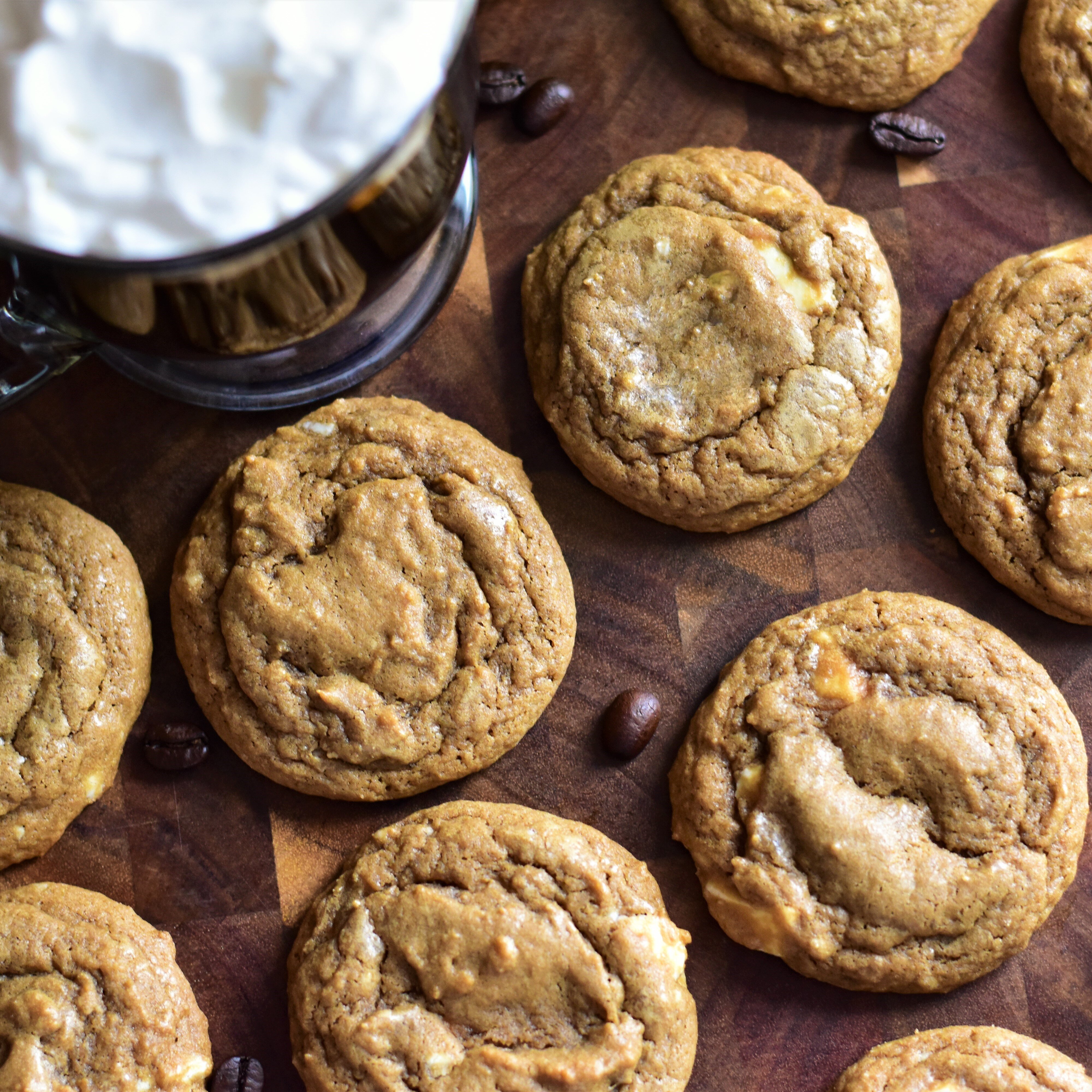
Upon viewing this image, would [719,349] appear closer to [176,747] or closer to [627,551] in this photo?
[627,551]

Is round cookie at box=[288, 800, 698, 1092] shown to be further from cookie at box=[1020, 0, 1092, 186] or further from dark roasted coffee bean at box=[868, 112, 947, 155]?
cookie at box=[1020, 0, 1092, 186]

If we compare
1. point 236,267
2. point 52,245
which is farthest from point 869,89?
point 52,245

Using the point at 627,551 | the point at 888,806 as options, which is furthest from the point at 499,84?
the point at 888,806

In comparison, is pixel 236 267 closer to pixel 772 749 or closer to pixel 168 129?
pixel 168 129

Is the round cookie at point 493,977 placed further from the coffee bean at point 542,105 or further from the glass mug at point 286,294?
the coffee bean at point 542,105

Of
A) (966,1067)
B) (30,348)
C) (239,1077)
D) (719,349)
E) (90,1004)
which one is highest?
(719,349)

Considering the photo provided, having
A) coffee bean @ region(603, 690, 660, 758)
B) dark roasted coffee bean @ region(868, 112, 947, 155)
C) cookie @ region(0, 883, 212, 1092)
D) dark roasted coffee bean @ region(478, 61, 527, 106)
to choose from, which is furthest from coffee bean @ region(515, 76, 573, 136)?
cookie @ region(0, 883, 212, 1092)
